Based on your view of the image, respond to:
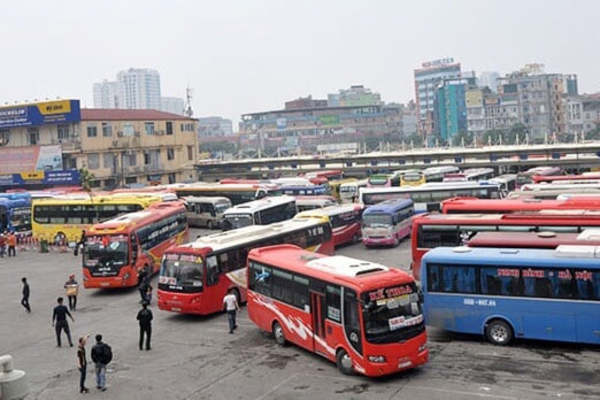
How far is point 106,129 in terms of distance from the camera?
64.5m

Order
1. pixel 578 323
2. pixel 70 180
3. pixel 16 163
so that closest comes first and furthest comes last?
1. pixel 578 323
2. pixel 70 180
3. pixel 16 163

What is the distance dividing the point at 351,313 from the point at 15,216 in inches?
1310

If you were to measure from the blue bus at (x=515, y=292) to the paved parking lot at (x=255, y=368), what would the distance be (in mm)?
449

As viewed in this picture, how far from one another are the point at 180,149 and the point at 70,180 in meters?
14.1

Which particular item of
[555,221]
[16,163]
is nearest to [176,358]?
[555,221]

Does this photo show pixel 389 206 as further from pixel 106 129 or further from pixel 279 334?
pixel 106 129

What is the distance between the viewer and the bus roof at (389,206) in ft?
108

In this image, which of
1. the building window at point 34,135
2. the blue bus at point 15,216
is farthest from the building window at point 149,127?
the blue bus at point 15,216

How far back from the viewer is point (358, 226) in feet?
115

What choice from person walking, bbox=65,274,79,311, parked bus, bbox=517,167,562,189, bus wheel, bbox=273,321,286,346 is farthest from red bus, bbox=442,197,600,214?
parked bus, bbox=517,167,562,189

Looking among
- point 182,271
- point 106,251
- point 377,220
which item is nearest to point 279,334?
point 182,271

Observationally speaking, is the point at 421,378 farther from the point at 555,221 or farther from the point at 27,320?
the point at 27,320

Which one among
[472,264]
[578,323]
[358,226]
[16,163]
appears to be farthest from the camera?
[16,163]

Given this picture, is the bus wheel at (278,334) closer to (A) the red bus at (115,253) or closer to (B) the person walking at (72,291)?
(B) the person walking at (72,291)
